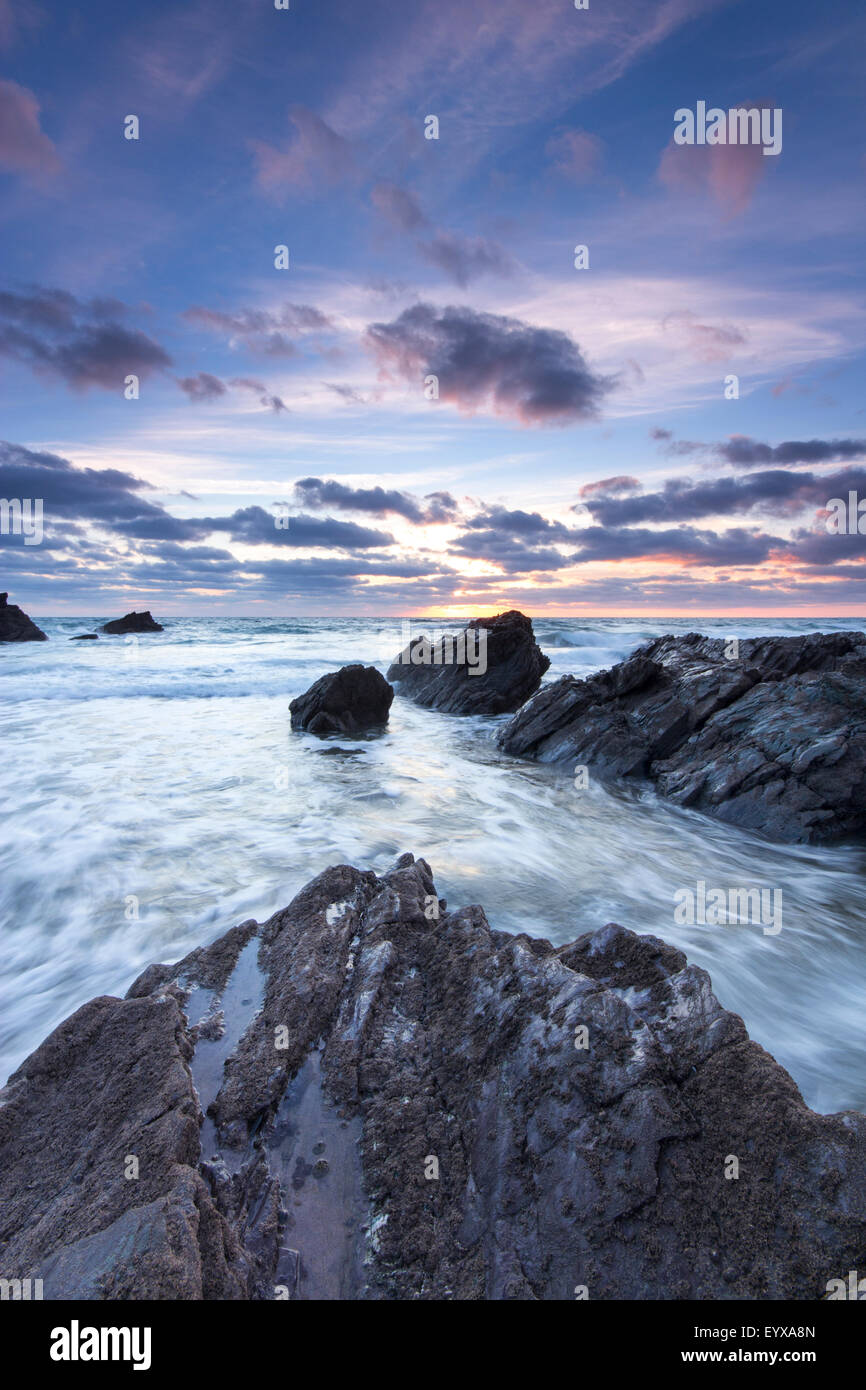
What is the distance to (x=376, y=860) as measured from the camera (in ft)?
29.3

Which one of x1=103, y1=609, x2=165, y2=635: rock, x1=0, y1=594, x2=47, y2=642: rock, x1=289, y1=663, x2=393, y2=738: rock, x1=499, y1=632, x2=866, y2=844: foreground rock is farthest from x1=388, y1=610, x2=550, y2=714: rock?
x1=103, y1=609, x2=165, y2=635: rock

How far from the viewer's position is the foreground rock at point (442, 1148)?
2.56 meters

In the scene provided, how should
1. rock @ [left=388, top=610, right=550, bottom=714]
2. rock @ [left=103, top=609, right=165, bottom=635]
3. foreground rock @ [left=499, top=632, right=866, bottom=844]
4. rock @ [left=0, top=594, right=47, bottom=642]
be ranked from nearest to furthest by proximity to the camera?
foreground rock @ [left=499, top=632, right=866, bottom=844] → rock @ [left=388, top=610, right=550, bottom=714] → rock @ [left=0, top=594, right=47, bottom=642] → rock @ [left=103, top=609, right=165, bottom=635]

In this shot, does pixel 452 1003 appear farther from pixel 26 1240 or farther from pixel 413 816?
pixel 413 816

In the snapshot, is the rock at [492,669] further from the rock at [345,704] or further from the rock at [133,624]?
the rock at [133,624]

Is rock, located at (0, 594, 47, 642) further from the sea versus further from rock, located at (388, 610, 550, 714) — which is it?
rock, located at (388, 610, 550, 714)

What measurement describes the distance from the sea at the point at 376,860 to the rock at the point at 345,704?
1.17 meters

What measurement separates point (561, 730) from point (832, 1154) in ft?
41.8

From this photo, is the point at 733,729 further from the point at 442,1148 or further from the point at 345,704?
the point at 442,1148

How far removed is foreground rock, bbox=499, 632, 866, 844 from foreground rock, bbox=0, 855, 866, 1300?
8.15 meters

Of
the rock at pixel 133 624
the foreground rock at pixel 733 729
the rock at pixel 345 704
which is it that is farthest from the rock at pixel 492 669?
the rock at pixel 133 624

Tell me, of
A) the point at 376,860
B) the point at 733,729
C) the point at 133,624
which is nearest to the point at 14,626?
the point at 133,624

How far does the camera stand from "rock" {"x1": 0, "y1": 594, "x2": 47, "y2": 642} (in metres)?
56.5
